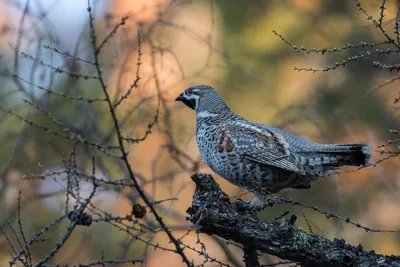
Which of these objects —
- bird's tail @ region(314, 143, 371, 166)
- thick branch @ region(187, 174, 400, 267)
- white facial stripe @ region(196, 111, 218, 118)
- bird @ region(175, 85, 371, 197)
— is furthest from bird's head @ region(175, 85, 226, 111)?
thick branch @ region(187, 174, 400, 267)

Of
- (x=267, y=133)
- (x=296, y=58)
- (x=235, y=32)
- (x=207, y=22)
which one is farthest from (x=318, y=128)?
(x=235, y=32)

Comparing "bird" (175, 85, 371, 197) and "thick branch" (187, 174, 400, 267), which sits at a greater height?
"bird" (175, 85, 371, 197)

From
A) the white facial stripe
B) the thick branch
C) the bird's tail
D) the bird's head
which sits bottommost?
the thick branch

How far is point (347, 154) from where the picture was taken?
4.89 metres

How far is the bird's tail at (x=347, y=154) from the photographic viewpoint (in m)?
4.79

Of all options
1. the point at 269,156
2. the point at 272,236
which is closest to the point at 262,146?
the point at 269,156

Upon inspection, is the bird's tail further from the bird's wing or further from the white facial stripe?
the white facial stripe

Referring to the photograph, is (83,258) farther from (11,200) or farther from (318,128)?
(318,128)

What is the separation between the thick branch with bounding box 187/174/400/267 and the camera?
3.51 metres

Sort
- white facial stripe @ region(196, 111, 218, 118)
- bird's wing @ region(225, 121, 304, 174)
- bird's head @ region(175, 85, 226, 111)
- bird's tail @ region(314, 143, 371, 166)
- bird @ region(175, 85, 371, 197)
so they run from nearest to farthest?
bird's tail @ region(314, 143, 371, 166) → bird @ region(175, 85, 371, 197) → bird's wing @ region(225, 121, 304, 174) → white facial stripe @ region(196, 111, 218, 118) → bird's head @ region(175, 85, 226, 111)

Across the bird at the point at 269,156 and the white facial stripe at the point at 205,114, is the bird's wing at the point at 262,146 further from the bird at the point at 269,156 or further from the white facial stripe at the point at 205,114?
the white facial stripe at the point at 205,114

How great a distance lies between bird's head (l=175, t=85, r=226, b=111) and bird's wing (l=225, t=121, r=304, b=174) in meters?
0.41

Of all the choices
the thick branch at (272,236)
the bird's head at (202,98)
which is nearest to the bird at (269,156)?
the bird's head at (202,98)

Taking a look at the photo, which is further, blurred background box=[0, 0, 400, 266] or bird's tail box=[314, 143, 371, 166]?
blurred background box=[0, 0, 400, 266]
